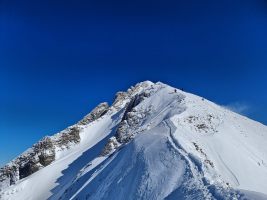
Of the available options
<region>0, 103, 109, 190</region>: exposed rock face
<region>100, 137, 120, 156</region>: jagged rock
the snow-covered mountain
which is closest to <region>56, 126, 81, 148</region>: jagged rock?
<region>0, 103, 109, 190</region>: exposed rock face

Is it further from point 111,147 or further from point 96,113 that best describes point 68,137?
point 111,147

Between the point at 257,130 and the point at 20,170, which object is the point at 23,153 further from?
the point at 257,130

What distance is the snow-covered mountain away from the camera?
85.7 ft

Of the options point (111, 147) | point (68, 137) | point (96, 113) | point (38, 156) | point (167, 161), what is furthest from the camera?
point (96, 113)

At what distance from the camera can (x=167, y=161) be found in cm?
3020

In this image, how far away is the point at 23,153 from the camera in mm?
86125

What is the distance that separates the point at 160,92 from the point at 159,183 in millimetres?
33358

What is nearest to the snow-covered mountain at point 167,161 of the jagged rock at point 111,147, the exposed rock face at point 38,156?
the jagged rock at point 111,147

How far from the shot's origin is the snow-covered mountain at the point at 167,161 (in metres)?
26.1

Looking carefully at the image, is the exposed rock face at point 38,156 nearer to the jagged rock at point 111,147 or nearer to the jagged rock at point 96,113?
the jagged rock at point 96,113

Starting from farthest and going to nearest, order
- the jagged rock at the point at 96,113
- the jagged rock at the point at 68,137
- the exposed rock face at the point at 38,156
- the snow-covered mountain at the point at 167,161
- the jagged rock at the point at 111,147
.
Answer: the jagged rock at the point at 96,113, the jagged rock at the point at 68,137, the exposed rock face at the point at 38,156, the jagged rock at the point at 111,147, the snow-covered mountain at the point at 167,161

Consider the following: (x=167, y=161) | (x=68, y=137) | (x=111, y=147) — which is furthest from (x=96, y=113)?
(x=167, y=161)

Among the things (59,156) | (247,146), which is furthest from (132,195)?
(59,156)

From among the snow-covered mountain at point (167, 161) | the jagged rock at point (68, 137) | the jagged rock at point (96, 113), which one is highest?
the jagged rock at point (96, 113)
